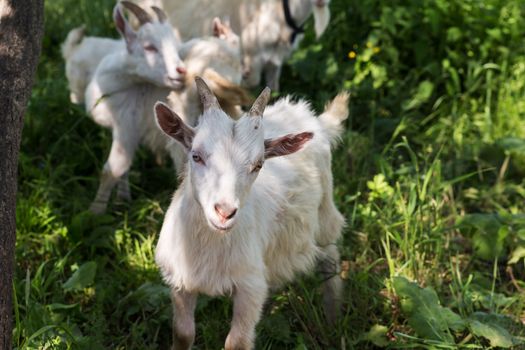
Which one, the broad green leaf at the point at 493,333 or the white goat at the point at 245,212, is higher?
the white goat at the point at 245,212

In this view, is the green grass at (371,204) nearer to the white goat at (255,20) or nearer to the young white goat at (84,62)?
the young white goat at (84,62)

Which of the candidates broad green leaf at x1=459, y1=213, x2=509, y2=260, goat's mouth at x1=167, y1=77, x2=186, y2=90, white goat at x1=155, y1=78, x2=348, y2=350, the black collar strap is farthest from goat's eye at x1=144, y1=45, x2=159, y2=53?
broad green leaf at x1=459, y1=213, x2=509, y2=260

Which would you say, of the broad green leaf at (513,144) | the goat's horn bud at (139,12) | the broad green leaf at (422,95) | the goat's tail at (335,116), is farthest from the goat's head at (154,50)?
the broad green leaf at (513,144)

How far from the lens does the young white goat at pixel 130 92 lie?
4.74 meters

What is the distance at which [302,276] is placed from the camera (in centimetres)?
418

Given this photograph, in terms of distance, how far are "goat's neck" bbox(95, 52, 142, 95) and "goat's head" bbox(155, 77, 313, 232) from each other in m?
1.76

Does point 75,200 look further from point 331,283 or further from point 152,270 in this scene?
point 331,283

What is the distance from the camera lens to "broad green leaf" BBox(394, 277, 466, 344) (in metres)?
3.58

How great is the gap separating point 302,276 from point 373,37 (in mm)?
2666

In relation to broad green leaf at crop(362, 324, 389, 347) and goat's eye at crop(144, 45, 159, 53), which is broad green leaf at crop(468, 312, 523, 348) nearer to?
broad green leaf at crop(362, 324, 389, 347)

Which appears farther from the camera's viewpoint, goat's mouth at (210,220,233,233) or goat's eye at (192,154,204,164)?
goat's eye at (192,154,204,164)

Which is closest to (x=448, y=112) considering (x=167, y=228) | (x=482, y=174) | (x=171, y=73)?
(x=482, y=174)

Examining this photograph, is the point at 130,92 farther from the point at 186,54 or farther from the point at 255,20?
the point at 255,20

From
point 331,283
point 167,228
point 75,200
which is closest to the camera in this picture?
point 167,228
